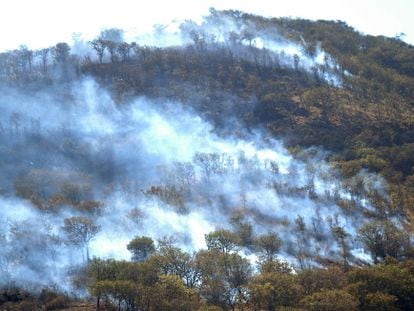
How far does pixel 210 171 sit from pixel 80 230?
3765 cm

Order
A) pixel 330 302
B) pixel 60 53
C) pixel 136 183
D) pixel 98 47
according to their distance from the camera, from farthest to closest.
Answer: pixel 98 47, pixel 60 53, pixel 136 183, pixel 330 302

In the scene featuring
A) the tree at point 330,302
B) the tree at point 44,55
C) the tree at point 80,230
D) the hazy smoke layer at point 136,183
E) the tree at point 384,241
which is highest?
the tree at point 44,55

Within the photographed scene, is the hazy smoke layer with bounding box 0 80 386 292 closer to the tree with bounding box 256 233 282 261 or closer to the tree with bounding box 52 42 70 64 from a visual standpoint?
the tree with bounding box 256 233 282 261

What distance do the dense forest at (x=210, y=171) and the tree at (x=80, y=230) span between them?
0.30 m

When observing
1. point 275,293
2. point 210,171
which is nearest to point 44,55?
point 210,171

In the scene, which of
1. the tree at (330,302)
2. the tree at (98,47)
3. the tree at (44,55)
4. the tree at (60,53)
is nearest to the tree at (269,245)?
the tree at (330,302)

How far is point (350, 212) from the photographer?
316ft

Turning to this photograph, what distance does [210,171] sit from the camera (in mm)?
114438

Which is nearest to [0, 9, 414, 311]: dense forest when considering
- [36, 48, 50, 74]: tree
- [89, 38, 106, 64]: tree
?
[89, 38, 106, 64]: tree

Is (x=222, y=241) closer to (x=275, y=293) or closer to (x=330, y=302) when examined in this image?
(x=275, y=293)

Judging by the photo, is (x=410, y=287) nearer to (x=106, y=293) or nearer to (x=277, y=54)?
(x=106, y=293)

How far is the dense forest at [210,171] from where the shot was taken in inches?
2729

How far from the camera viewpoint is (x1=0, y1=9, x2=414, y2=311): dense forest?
69.3m

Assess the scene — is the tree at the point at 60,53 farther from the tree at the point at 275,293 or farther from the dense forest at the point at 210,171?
the tree at the point at 275,293
